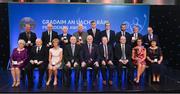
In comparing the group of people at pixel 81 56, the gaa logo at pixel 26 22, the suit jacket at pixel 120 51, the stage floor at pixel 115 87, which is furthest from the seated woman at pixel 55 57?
the gaa logo at pixel 26 22

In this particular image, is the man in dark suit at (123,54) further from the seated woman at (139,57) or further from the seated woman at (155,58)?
the seated woman at (155,58)

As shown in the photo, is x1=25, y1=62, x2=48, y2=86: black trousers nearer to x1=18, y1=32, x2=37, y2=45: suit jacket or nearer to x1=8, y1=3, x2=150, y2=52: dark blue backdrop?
x1=18, y1=32, x2=37, y2=45: suit jacket

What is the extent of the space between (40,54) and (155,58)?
9.03 feet

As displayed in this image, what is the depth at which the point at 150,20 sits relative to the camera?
30.9 feet

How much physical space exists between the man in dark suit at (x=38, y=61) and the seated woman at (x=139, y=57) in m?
2.12

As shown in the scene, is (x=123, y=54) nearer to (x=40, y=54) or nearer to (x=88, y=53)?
(x=88, y=53)

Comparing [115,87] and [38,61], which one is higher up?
[38,61]

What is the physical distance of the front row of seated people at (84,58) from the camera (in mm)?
7520

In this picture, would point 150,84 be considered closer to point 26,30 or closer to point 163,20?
point 163,20

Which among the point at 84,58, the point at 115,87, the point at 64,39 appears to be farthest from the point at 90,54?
the point at 115,87

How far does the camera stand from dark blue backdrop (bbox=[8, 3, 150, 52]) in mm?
8875

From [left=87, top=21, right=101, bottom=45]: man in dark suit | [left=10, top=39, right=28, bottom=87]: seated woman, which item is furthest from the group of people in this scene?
[left=87, top=21, right=101, bottom=45]: man in dark suit

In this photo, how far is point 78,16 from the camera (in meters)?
8.98

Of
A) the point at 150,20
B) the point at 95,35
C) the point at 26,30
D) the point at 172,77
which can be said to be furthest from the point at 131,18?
the point at 26,30
